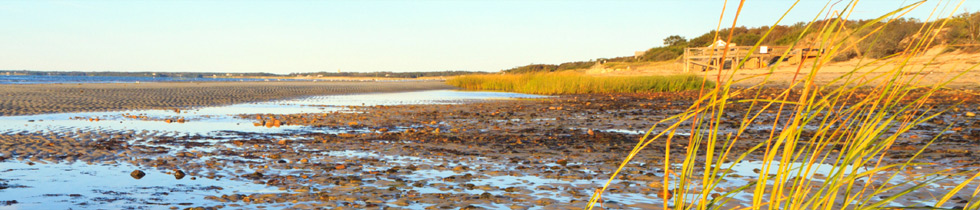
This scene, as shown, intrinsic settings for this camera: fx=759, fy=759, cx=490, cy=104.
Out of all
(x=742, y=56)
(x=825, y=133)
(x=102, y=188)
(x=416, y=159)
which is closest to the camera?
(x=825, y=133)

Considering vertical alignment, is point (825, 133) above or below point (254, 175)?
above

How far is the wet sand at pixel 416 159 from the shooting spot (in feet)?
18.4

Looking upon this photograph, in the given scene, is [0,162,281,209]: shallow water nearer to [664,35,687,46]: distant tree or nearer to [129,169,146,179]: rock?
[129,169,146,179]: rock

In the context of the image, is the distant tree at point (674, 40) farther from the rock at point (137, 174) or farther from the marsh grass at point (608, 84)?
the rock at point (137, 174)

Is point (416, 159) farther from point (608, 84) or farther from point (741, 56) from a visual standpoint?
point (741, 56)

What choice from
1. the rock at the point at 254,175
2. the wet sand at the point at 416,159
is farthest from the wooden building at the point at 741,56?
the rock at the point at 254,175

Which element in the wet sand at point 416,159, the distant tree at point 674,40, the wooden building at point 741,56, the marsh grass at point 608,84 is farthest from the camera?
the distant tree at point 674,40

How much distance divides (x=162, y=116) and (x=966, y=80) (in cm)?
2536

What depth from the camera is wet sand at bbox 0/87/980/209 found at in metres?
5.60

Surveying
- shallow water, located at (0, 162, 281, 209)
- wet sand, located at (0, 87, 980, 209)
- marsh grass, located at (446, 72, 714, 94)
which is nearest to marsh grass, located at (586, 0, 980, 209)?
wet sand, located at (0, 87, 980, 209)

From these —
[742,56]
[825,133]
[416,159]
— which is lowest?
[416,159]

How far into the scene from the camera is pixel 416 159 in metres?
8.16

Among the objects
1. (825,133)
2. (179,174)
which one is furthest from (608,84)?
(825,133)

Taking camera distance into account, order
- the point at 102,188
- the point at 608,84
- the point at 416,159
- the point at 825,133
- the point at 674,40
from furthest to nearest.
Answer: the point at 674,40 → the point at 608,84 → the point at 416,159 → the point at 102,188 → the point at 825,133
